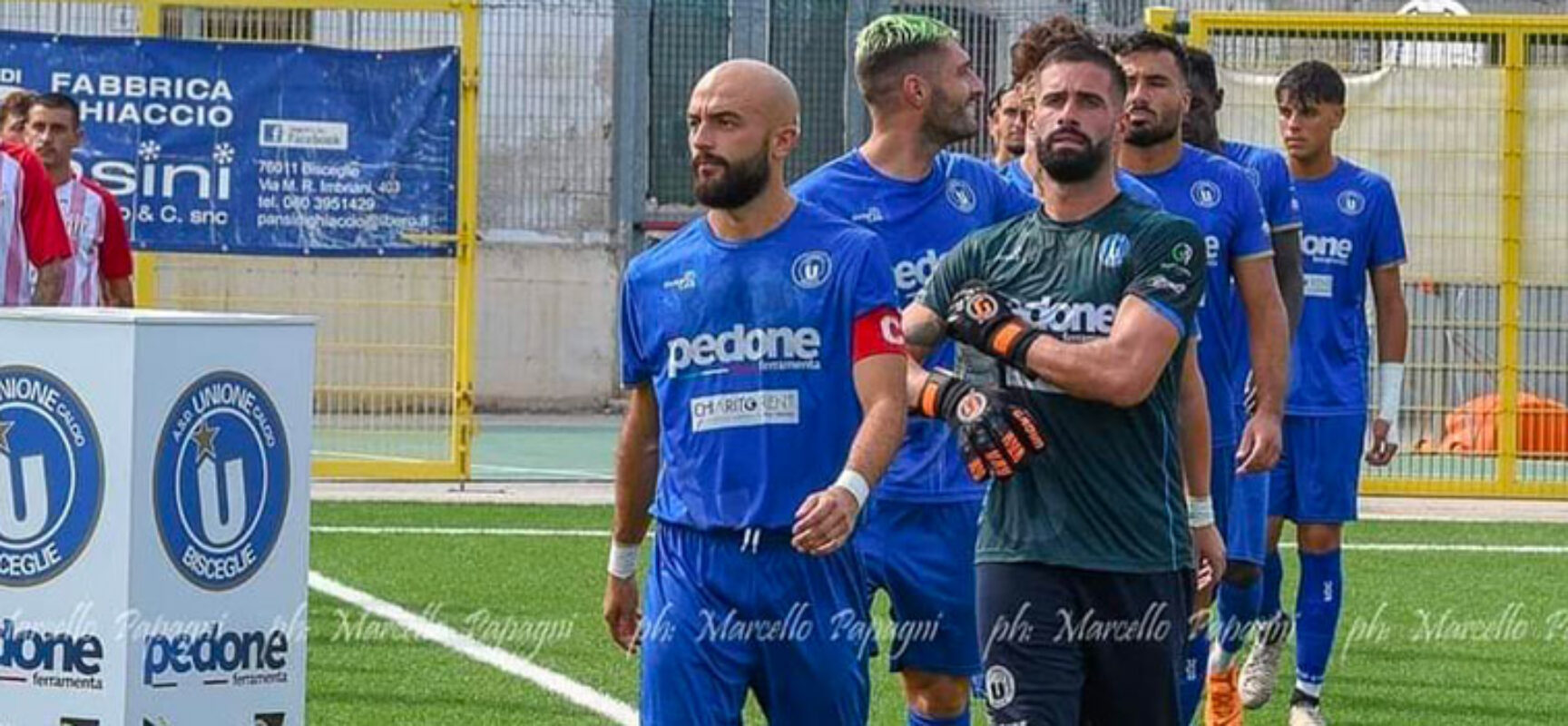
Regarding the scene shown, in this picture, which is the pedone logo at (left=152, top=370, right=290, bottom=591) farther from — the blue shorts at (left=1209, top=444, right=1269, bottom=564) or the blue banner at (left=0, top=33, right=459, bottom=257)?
the blue banner at (left=0, top=33, right=459, bottom=257)

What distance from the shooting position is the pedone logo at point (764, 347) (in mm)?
6746

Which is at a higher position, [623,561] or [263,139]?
[263,139]

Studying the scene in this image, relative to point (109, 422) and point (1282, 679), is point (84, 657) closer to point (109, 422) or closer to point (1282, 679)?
point (109, 422)

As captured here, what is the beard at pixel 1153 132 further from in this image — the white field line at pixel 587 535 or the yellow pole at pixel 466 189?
the yellow pole at pixel 466 189

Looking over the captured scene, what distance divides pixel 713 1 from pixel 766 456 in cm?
1915

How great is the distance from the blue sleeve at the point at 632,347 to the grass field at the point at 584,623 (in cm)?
356

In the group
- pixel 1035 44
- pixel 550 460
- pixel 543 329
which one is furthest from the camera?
pixel 543 329

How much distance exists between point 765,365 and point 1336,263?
17.8ft

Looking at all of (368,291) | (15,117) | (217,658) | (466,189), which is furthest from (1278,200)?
(368,291)

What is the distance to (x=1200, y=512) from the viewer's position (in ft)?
24.7

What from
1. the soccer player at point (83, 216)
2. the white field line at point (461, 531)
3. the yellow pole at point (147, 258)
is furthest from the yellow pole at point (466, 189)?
the soccer player at point (83, 216)

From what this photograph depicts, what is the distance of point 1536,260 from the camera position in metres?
19.8

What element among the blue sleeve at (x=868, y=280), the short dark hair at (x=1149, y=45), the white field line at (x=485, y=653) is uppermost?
the short dark hair at (x=1149, y=45)

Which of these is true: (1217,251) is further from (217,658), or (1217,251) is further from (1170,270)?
(217,658)
